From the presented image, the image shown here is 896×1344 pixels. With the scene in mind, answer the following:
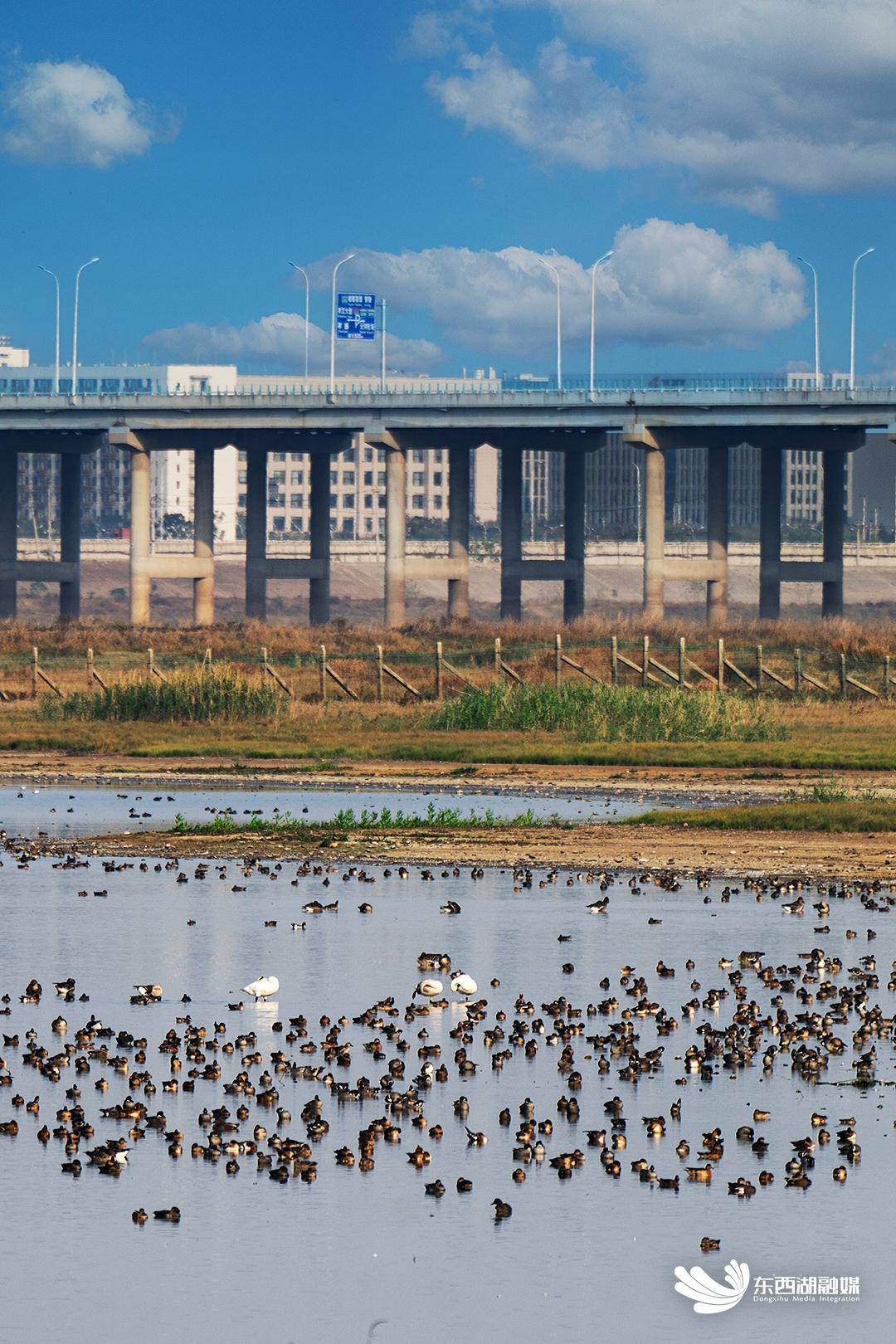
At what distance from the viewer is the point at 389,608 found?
432 ft

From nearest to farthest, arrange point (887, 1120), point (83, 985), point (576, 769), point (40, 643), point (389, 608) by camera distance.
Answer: point (887, 1120) → point (83, 985) → point (576, 769) → point (40, 643) → point (389, 608)

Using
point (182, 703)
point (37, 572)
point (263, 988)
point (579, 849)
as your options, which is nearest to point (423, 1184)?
point (263, 988)

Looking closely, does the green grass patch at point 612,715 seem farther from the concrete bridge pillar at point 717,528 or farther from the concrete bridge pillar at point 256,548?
the concrete bridge pillar at point 256,548

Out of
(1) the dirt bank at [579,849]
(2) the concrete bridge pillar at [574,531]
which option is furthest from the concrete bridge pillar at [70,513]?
(1) the dirt bank at [579,849]

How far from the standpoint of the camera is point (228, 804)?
4344 cm

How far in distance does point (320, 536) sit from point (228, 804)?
326 feet

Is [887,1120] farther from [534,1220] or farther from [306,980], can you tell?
[306,980]

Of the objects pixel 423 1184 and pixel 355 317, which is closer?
pixel 423 1184

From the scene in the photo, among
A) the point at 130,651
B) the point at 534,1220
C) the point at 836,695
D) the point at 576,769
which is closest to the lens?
the point at 534,1220

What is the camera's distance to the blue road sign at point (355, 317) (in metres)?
135

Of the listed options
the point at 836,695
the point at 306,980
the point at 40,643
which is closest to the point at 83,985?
the point at 306,980

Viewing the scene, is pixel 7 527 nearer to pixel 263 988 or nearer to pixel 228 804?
pixel 228 804

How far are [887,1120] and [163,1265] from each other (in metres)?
6.40

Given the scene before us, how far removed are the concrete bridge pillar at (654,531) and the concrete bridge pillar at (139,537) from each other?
29303mm
